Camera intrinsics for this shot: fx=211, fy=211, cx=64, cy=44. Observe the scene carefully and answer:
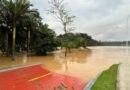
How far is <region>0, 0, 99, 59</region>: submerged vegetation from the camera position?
61.3ft

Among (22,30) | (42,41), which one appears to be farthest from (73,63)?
(42,41)

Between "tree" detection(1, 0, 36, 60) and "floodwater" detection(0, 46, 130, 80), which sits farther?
"tree" detection(1, 0, 36, 60)

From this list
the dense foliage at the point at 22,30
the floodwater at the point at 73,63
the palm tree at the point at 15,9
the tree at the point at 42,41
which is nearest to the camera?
the floodwater at the point at 73,63

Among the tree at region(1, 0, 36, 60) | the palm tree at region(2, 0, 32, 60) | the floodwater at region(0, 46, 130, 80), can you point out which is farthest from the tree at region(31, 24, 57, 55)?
the palm tree at region(2, 0, 32, 60)

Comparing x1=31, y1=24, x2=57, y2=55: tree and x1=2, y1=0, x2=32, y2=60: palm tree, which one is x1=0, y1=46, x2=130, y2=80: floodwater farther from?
x1=2, y1=0, x2=32, y2=60: palm tree

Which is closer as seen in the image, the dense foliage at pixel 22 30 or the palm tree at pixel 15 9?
the palm tree at pixel 15 9

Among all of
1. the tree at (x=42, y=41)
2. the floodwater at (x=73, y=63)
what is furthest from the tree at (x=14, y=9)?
the tree at (x=42, y=41)

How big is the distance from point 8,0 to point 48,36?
822cm

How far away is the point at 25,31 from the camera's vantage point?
Answer: 23438mm

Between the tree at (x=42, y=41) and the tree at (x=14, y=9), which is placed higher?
the tree at (x=14, y=9)

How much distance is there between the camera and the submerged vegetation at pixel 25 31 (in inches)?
736

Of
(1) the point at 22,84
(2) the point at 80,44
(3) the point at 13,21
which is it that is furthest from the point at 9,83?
(2) the point at 80,44

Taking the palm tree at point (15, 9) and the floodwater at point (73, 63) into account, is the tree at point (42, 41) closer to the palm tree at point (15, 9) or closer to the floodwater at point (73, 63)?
the floodwater at point (73, 63)

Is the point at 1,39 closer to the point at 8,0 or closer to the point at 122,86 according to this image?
the point at 8,0
